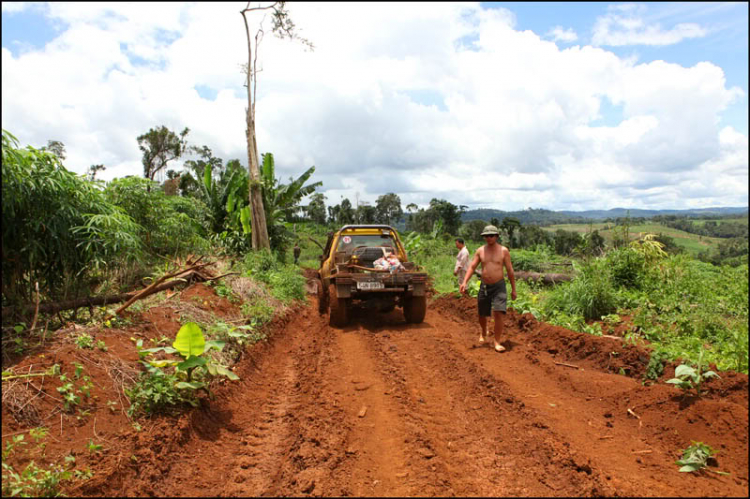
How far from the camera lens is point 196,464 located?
3.44 meters

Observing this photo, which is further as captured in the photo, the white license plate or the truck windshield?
the truck windshield

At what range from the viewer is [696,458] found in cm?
326

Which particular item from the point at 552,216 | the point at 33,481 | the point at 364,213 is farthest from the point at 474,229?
the point at 552,216

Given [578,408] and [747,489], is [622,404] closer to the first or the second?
[578,408]

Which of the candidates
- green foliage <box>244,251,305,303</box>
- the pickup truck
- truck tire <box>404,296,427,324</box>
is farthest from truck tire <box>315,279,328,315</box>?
truck tire <box>404,296,427,324</box>

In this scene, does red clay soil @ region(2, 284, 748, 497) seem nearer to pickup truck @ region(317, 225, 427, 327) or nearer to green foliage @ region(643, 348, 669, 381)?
green foliage @ region(643, 348, 669, 381)

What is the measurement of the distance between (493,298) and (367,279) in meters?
2.36

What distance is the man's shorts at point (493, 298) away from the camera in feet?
21.1

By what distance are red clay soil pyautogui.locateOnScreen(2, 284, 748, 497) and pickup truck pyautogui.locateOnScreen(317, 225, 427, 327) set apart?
7.09 ft

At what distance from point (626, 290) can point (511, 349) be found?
301 centimetres

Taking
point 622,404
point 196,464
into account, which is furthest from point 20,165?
point 622,404

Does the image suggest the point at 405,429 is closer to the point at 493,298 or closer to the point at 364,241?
the point at 493,298

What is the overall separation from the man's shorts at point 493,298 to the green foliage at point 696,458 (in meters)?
3.14

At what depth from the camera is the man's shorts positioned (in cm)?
642
